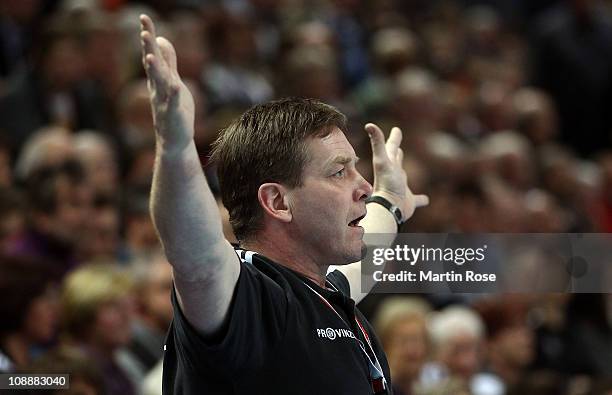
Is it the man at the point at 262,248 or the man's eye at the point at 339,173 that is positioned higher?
the man's eye at the point at 339,173

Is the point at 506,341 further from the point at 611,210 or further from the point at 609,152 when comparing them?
Answer: the point at 609,152

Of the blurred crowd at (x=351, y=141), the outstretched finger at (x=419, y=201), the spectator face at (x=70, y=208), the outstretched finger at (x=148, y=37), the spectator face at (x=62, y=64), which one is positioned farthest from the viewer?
the spectator face at (x=62, y=64)

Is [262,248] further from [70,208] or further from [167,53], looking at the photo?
[70,208]

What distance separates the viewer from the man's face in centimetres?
294

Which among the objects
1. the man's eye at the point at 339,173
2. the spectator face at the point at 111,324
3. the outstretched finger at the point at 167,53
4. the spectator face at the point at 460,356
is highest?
the spectator face at the point at 460,356

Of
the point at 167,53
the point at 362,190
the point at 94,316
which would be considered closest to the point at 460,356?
the point at 94,316

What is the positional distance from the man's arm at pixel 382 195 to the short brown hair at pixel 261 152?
0.60 meters

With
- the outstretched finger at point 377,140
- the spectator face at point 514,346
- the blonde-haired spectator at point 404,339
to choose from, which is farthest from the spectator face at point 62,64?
the outstretched finger at point 377,140

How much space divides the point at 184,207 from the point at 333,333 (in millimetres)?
598

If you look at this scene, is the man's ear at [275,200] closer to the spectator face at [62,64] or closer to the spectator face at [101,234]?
the spectator face at [101,234]

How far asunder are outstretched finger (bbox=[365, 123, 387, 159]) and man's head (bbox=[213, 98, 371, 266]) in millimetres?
573

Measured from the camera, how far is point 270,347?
2699mm

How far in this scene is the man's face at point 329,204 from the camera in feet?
9.63

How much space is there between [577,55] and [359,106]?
2.83 metres
